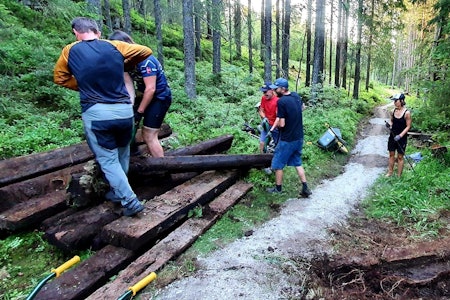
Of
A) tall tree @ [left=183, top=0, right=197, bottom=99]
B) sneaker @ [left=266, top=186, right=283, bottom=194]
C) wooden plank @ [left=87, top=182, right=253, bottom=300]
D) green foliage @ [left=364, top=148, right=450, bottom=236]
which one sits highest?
tall tree @ [left=183, top=0, right=197, bottom=99]

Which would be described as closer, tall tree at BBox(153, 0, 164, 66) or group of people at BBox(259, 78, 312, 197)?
group of people at BBox(259, 78, 312, 197)

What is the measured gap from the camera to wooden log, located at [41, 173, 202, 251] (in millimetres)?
4020

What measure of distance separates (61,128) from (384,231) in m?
7.63

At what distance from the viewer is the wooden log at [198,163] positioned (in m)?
5.39

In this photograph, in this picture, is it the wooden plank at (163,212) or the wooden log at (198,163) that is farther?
the wooden log at (198,163)

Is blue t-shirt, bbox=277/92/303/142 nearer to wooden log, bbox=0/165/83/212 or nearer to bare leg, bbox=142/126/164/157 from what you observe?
bare leg, bbox=142/126/164/157

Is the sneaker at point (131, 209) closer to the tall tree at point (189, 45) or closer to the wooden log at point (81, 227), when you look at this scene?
the wooden log at point (81, 227)

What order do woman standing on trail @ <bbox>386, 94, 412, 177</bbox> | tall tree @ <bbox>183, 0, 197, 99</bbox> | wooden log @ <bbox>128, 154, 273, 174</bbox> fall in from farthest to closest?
tall tree @ <bbox>183, 0, 197, 99</bbox>, woman standing on trail @ <bbox>386, 94, 412, 177</bbox>, wooden log @ <bbox>128, 154, 273, 174</bbox>

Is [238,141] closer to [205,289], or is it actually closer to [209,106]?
[209,106]

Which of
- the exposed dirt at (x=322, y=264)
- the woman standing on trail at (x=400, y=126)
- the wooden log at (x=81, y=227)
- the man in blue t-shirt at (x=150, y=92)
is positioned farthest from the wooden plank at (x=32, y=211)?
the woman standing on trail at (x=400, y=126)

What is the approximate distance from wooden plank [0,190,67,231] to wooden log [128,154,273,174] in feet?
4.06

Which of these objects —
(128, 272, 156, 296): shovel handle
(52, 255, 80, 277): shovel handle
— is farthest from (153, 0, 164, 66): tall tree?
(128, 272, 156, 296): shovel handle

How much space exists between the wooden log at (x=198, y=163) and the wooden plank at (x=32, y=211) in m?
1.24

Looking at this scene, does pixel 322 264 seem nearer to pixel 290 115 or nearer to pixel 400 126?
pixel 290 115
